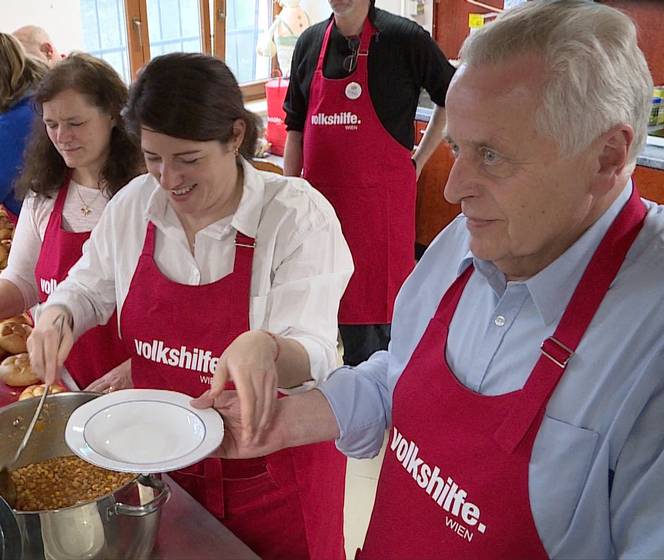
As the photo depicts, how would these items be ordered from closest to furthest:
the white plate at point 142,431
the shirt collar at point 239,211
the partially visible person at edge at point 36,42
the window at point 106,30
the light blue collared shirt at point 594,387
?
the light blue collared shirt at point 594,387
the white plate at point 142,431
the shirt collar at point 239,211
the partially visible person at edge at point 36,42
the window at point 106,30

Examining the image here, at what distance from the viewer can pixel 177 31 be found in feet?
13.5

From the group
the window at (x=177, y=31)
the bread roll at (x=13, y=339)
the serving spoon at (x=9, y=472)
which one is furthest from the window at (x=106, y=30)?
the serving spoon at (x=9, y=472)

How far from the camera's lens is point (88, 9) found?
366 centimetres

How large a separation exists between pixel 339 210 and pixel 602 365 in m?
1.86

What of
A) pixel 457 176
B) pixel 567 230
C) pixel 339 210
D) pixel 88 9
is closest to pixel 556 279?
pixel 567 230

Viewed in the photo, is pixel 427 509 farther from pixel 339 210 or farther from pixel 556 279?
pixel 339 210

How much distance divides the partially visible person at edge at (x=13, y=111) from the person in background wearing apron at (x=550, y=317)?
169 centimetres

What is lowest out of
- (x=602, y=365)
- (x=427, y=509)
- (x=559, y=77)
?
(x=427, y=509)

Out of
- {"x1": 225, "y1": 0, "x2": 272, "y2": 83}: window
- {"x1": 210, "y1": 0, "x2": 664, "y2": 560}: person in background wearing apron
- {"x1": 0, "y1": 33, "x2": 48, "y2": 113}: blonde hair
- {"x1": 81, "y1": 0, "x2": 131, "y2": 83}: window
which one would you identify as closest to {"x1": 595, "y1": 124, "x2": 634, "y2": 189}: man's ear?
{"x1": 210, "y1": 0, "x2": 664, "y2": 560}: person in background wearing apron

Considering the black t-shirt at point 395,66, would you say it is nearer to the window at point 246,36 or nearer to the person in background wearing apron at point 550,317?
the person in background wearing apron at point 550,317

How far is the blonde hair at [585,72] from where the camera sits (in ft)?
2.60

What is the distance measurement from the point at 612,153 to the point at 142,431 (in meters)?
0.81

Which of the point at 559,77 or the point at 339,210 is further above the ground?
the point at 559,77

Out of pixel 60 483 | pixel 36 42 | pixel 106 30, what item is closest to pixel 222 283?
pixel 60 483
